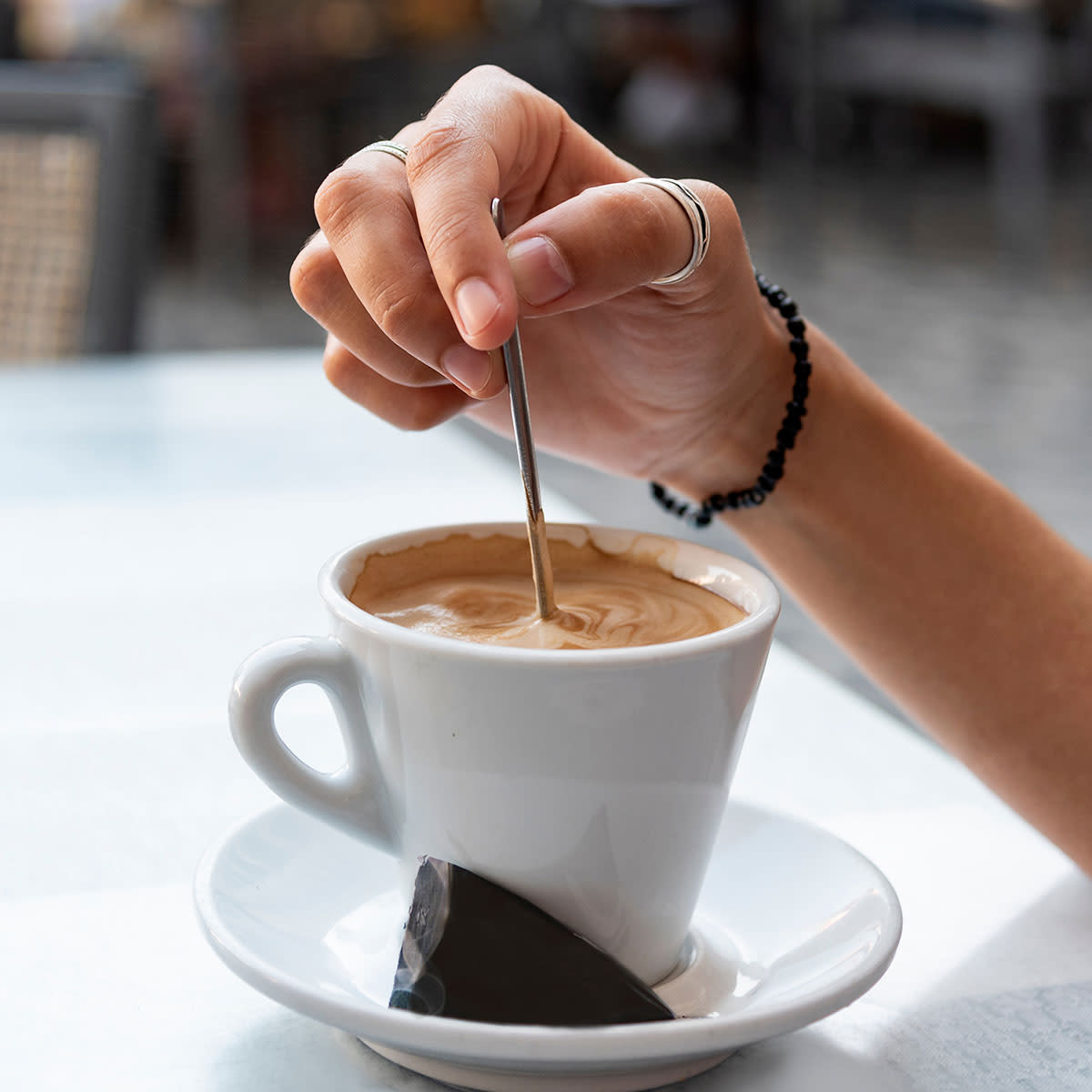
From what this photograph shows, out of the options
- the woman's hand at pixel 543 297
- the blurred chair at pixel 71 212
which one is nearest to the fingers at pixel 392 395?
the woman's hand at pixel 543 297

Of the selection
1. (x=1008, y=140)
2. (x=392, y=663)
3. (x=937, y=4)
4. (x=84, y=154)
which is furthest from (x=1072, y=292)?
(x=392, y=663)

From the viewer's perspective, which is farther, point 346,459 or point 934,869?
point 346,459

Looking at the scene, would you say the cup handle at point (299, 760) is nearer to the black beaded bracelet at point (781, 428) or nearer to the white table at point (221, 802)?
the white table at point (221, 802)

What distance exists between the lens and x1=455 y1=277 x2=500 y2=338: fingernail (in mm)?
407

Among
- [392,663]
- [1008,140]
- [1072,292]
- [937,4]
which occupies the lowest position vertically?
[1072,292]

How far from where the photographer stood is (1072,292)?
12.8 feet

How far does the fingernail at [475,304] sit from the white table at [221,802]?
194 mm

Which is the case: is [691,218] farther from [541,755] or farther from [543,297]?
[541,755]

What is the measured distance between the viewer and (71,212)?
54.7 inches

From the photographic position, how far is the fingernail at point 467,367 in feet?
1.54

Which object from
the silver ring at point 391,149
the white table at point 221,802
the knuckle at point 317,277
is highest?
the silver ring at point 391,149

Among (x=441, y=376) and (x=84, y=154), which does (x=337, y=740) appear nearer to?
(x=441, y=376)

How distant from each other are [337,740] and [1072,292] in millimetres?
3723

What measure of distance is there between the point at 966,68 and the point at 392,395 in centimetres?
466
